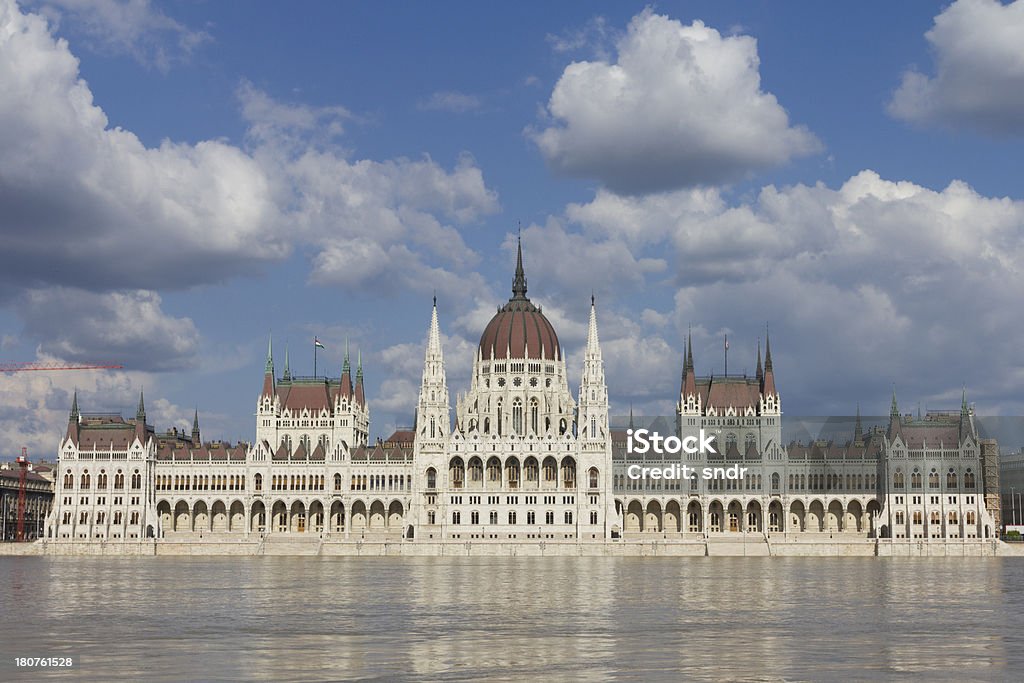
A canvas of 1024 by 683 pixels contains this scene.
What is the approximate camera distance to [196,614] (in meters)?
55.3

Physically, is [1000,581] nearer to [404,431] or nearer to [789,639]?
[789,639]

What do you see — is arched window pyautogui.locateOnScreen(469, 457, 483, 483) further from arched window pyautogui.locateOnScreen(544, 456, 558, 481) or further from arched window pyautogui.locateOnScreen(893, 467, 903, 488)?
arched window pyautogui.locateOnScreen(893, 467, 903, 488)

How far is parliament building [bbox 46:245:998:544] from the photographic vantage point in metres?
162

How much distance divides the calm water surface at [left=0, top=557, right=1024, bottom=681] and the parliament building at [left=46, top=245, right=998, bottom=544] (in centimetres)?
7227

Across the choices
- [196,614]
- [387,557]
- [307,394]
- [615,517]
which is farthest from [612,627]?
[307,394]

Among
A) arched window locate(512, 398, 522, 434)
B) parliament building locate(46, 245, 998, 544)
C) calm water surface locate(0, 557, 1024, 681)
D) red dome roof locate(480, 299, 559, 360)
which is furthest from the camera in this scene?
red dome roof locate(480, 299, 559, 360)

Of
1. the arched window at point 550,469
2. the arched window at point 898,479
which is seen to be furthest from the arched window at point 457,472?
the arched window at point 898,479

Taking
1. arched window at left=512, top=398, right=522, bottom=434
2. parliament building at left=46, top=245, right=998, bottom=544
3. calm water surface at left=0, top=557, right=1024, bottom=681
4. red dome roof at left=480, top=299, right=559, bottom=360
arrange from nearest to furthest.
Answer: calm water surface at left=0, top=557, right=1024, bottom=681 → parliament building at left=46, top=245, right=998, bottom=544 → arched window at left=512, top=398, right=522, bottom=434 → red dome roof at left=480, top=299, right=559, bottom=360

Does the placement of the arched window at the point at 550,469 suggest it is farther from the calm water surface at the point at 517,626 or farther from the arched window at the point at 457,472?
the calm water surface at the point at 517,626

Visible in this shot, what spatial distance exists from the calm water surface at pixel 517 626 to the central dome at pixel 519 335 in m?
88.6

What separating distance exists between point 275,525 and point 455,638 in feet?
415

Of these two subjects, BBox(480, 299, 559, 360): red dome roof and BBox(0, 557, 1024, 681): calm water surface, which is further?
BBox(480, 299, 559, 360): red dome roof

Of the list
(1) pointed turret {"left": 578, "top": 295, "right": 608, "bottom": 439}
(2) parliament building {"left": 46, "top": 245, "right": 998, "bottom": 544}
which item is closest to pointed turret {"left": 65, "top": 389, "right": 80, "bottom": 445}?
(2) parliament building {"left": 46, "top": 245, "right": 998, "bottom": 544}

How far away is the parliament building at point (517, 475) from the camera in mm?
162250
